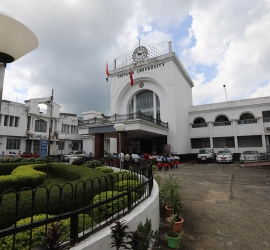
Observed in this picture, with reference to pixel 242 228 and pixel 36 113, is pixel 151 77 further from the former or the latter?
pixel 242 228

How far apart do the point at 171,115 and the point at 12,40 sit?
18.8m

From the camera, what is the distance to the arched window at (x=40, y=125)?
24609 mm

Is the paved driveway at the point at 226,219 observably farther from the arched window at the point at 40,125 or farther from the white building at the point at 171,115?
the arched window at the point at 40,125

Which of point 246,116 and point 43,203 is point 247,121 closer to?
point 246,116

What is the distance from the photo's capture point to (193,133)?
944 inches

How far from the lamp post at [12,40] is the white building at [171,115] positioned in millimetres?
15032

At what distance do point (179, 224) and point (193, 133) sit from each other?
68.9 ft

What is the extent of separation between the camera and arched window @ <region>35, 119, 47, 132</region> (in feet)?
80.7

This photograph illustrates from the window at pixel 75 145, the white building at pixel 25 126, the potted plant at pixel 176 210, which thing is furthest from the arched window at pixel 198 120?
the potted plant at pixel 176 210

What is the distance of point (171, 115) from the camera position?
20.1 meters

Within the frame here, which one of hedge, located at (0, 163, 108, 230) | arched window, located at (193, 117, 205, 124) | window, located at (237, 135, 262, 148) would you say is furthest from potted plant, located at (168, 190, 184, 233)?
arched window, located at (193, 117, 205, 124)

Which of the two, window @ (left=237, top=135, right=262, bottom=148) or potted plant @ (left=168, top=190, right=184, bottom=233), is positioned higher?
window @ (left=237, top=135, right=262, bottom=148)

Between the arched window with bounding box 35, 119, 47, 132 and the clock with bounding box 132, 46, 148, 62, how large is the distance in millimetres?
15932

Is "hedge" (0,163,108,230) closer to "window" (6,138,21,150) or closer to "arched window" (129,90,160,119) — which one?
"arched window" (129,90,160,119)
